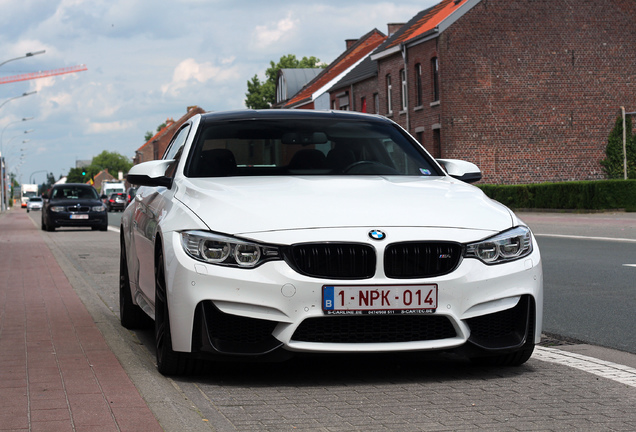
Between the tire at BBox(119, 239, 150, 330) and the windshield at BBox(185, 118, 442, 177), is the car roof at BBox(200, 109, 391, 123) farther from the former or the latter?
the tire at BBox(119, 239, 150, 330)

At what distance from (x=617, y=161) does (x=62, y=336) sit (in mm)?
36835

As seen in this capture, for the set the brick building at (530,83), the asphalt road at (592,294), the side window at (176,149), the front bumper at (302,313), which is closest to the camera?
the front bumper at (302,313)

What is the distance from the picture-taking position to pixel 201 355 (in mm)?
5168

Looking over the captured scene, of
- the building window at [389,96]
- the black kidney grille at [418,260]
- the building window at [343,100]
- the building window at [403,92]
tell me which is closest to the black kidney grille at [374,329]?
the black kidney grille at [418,260]

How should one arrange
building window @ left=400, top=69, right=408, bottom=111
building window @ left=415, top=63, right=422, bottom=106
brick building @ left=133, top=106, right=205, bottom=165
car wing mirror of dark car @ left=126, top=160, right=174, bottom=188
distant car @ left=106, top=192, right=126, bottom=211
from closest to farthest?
car wing mirror of dark car @ left=126, top=160, right=174, bottom=188, building window @ left=415, top=63, right=422, bottom=106, building window @ left=400, top=69, right=408, bottom=111, distant car @ left=106, top=192, right=126, bottom=211, brick building @ left=133, top=106, right=205, bottom=165

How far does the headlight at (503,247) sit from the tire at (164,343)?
168cm

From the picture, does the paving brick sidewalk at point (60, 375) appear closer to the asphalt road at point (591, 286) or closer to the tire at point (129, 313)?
the tire at point (129, 313)

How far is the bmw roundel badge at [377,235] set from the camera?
16.5 feet

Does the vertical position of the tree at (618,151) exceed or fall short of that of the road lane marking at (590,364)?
it exceeds it

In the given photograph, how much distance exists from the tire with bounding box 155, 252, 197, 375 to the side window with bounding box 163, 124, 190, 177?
3.78 feet

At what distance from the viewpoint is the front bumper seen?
496cm

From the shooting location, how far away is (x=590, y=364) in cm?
589

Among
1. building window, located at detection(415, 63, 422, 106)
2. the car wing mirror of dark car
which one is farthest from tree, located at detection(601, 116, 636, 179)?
the car wing mirror of dark car

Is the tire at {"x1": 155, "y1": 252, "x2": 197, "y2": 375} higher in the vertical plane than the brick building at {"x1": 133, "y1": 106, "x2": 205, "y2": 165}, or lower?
lower
